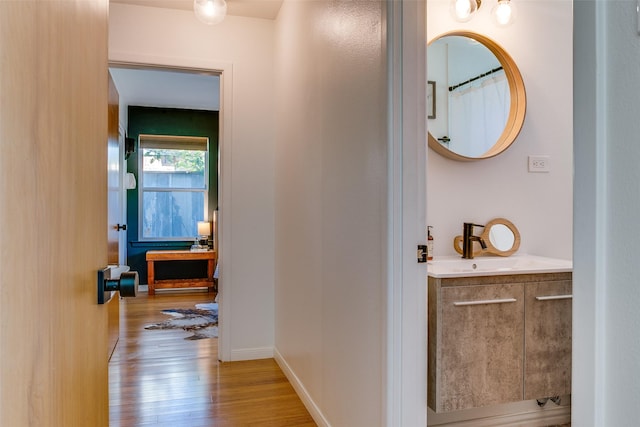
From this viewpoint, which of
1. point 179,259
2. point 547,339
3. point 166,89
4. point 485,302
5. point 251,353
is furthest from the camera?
point 179,259

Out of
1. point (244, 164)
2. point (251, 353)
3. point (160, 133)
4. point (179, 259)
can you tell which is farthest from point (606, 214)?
point (160, 133)

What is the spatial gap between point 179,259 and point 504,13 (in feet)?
16.5

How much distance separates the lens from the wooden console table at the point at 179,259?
19.3 feet

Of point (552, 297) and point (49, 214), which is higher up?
point (49, 214)

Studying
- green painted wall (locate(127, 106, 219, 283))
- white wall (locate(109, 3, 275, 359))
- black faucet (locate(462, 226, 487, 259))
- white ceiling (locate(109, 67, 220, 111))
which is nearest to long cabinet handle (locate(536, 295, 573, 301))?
Result: black faucet (locate(462, 226, 487, 259))

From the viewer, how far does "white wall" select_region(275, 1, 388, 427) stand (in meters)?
1.56

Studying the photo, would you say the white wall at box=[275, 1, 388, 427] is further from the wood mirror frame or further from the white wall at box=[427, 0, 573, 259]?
the wood mirror frame

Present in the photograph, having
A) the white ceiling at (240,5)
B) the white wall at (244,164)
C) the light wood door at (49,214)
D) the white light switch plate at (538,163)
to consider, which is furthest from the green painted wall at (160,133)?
the light wood door at (49,214)

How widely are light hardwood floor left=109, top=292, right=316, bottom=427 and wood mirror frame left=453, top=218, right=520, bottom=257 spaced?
1.28m

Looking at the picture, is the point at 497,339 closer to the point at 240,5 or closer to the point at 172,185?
the point at 240,5

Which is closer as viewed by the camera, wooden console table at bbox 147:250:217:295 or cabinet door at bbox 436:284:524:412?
cabinet door at bbox 436:284:524:412

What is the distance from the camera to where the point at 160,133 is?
20.5 feet

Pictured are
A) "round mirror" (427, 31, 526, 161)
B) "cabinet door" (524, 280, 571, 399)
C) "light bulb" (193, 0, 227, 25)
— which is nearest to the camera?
"cabinet door" (524, 280, 571, 399)

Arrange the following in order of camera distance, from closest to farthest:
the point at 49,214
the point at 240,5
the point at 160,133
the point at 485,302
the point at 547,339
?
the point at 49,214, the point at 485,302, the point at 547,339, the point at 240,5, the point at 160,133
